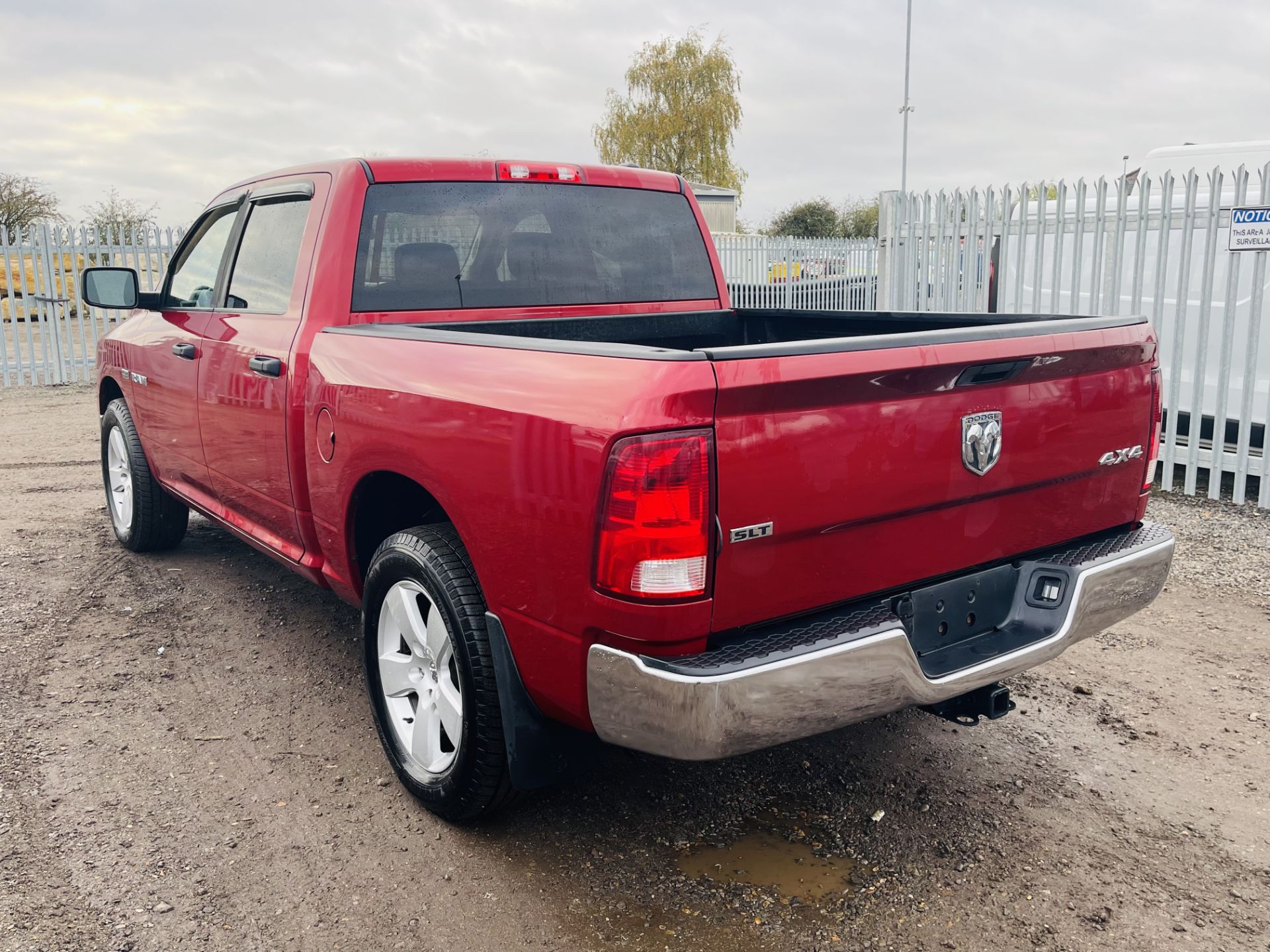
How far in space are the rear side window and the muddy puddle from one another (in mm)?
2362

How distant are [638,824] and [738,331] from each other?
2185 millimetres

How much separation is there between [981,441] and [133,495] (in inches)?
179

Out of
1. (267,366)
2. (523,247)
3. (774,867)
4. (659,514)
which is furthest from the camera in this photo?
(523,247)

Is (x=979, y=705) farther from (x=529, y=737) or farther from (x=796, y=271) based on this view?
Answer: (x=796, y=271)

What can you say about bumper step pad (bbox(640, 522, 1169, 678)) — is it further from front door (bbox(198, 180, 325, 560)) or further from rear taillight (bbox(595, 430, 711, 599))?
front door (bbox(198, 180, 325, 560))

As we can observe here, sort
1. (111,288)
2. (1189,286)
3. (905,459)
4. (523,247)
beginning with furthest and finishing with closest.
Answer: (1189,286)
(111,288)
(523,247)
(905,459)

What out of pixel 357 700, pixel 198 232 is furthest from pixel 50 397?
pixel 357 700

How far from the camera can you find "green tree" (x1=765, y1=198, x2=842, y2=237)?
189 ft

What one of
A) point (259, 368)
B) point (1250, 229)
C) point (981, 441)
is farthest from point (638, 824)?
point (1250, 229)

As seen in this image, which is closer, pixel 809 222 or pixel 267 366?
pixel 267 366

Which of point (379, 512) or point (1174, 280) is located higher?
point (1174, 280)

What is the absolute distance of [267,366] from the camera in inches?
139

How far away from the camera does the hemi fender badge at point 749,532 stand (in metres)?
2.17

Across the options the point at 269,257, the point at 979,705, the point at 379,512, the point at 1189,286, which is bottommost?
the point at 979,705
